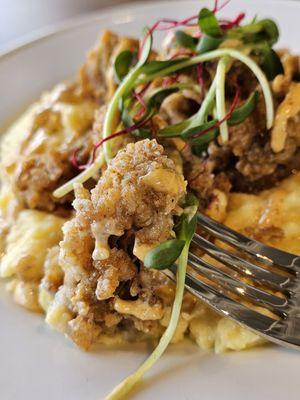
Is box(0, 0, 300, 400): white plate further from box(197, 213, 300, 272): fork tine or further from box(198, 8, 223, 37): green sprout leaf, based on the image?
box(198, 8, 223, 37): green sprout leaf

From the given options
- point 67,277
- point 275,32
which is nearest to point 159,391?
point 67,277

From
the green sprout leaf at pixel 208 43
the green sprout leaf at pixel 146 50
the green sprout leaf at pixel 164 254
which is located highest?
the green sprout leaf at pixel 146 50

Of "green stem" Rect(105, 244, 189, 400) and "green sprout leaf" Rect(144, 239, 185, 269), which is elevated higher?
"green sprout leaf" Rect(144, 239, 185, 269)

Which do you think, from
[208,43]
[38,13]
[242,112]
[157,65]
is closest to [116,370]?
[242,112]

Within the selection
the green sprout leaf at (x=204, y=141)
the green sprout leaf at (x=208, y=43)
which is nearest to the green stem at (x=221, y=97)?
the green sprout leaf at (x=204, y=141)

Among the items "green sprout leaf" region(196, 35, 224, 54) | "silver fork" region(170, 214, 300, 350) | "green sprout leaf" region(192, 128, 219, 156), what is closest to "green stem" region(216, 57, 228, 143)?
"green sprout leaf" region(192, 128, 219, 156)

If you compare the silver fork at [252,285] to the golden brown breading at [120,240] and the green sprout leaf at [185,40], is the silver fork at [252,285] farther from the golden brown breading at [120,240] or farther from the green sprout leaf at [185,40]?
the green sprout leaf at [185,40]

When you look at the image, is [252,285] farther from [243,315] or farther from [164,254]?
[164,254]
